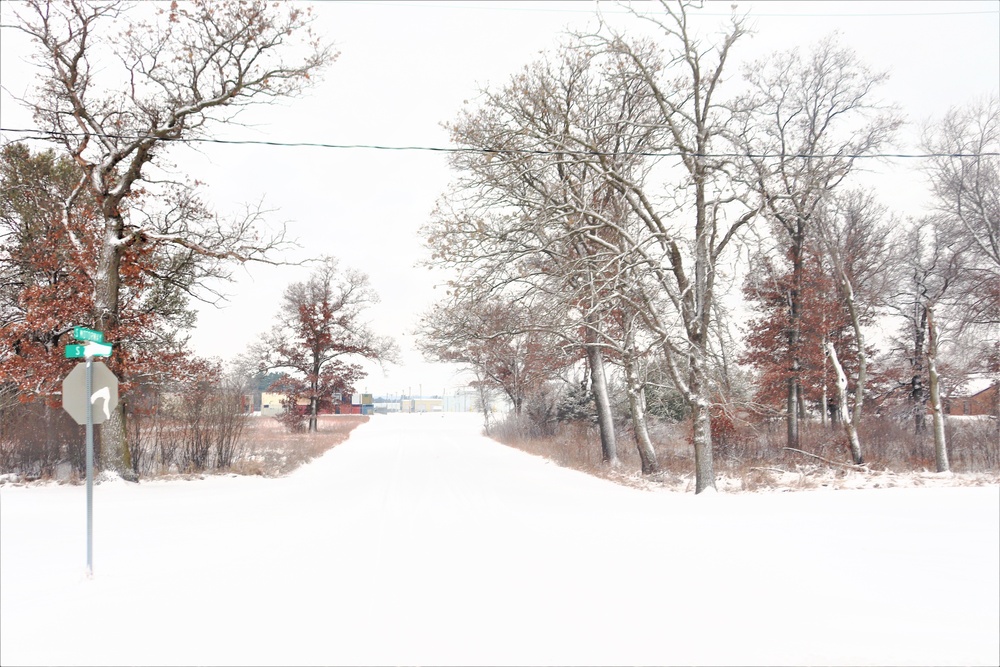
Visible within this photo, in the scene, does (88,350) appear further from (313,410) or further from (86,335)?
(313,410)

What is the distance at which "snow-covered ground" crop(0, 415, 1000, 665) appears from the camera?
5.06m

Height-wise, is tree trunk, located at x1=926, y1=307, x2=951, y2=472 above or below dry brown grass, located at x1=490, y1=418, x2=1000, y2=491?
above

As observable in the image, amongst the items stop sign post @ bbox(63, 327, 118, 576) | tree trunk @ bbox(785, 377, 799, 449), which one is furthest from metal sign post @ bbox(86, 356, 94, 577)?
tree trunk @ bbox(785, 377, 799, 449)

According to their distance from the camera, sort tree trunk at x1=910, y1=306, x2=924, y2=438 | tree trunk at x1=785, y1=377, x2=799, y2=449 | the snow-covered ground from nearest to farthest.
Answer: the snow-covered ground < tree trunk at x1=785, y1=377, x2=799, y2=449 < tree trunk at x1=910, y1=306, x2=924, y2=438

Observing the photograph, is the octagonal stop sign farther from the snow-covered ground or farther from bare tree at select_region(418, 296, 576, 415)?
bare tree at select_region(418, 296, 576, 415)

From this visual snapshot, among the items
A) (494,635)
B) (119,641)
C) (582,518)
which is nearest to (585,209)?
(582,518)

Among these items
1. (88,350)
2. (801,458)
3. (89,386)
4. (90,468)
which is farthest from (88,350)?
(801,458)

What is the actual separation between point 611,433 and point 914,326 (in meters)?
15.7

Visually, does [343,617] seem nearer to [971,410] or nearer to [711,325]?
[711,325]

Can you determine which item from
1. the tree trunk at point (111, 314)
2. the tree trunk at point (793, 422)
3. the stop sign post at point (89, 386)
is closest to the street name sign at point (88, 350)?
the stop sign post at point (89, 386)

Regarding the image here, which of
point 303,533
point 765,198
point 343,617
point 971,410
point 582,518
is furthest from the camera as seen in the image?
point 971,410

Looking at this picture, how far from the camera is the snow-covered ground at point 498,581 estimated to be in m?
5.06

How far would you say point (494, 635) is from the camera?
5195mm

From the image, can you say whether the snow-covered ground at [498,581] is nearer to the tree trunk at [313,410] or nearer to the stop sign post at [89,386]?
the stop sign post at [89,386]
